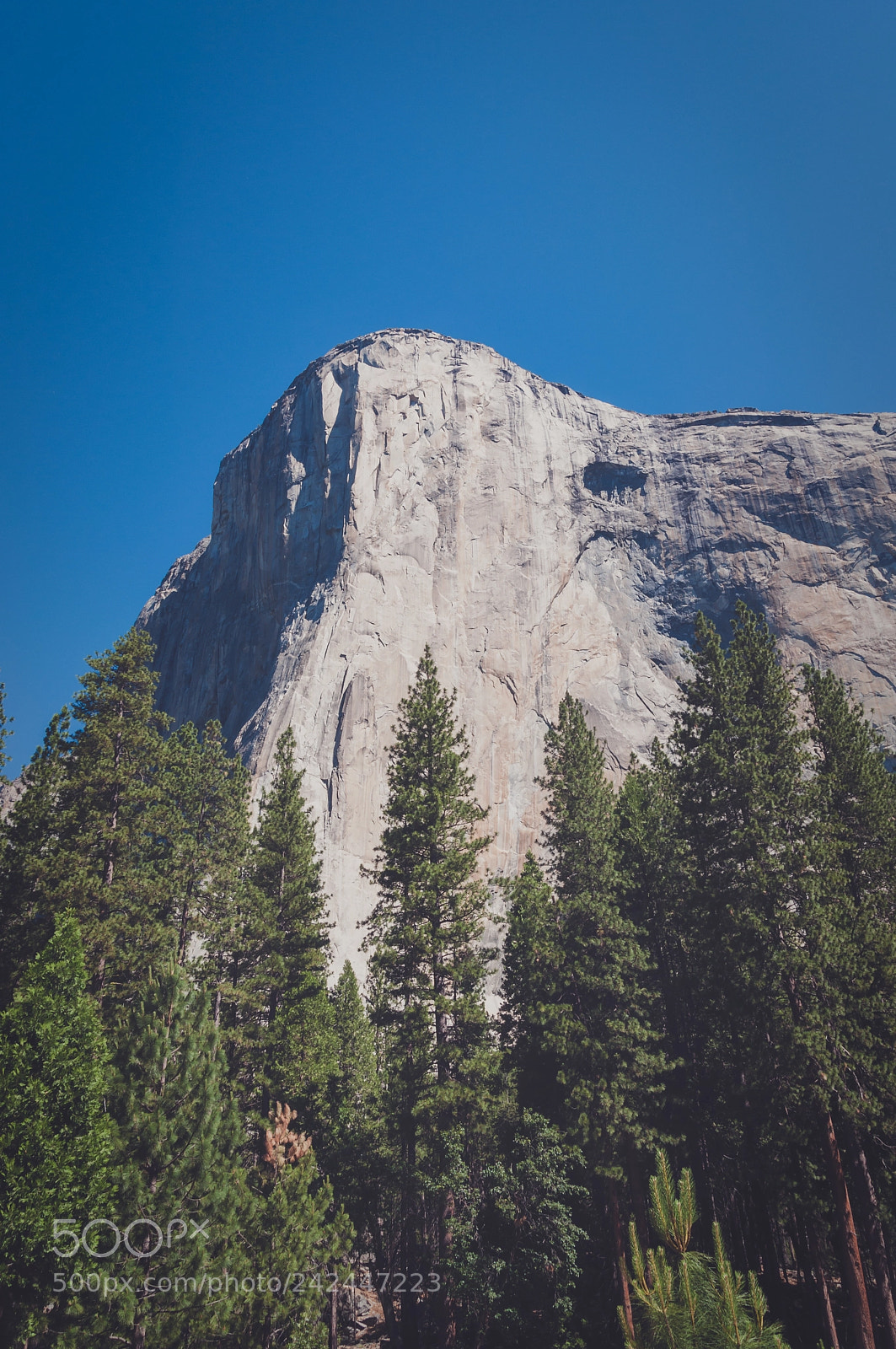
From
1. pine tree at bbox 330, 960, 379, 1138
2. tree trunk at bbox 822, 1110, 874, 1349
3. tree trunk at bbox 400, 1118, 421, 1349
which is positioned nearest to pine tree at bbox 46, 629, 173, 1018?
pine tree at bbox 330, 960, 379, 1138

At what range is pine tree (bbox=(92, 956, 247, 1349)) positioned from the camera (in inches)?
452

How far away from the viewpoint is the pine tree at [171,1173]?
1148 cm

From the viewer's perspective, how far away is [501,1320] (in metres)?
14.8

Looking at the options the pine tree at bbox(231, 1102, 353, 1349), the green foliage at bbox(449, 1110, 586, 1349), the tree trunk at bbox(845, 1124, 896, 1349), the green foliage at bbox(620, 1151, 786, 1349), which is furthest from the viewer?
the green foliage at bbox(449, 1110, 586, 1349)

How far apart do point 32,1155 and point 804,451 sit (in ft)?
283

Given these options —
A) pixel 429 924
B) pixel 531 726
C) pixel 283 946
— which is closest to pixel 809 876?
pixel 429 924

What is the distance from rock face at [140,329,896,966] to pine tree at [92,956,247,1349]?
46480 millimetres

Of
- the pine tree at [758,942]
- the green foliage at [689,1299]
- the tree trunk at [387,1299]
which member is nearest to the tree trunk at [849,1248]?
the pine tree at [758,942]

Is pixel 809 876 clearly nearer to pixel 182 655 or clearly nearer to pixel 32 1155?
pixel 32 1155

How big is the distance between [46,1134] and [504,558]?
6932cm

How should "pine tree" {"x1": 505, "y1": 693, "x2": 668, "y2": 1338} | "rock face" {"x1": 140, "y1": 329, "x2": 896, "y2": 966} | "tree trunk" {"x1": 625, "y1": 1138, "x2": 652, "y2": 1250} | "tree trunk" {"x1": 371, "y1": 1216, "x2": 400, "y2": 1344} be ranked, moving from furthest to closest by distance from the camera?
"rock face" {"x1": 140, "y1": 329, "x2": 896, "y2": 966}, "tree trunk" {"x1": 371, "y1": 1216, "x2": 400, "y2": 1344}, "pine tree" {"x1": 505, "y1": 693, "x2": 668, "y2": 1338}, "tree trunk" {"x1": 625, "y1": 1138, "x2": 652, "y2": 1250}
